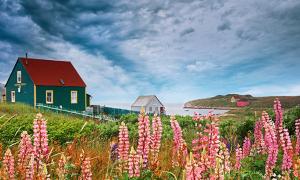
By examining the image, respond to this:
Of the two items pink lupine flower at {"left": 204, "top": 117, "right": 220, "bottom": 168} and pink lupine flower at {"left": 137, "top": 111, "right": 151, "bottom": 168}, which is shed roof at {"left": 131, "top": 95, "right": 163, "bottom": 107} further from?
pink lupine flower at {"left": 204, "top": 117, "right": 220, "bottom": 168}

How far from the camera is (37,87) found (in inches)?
1566

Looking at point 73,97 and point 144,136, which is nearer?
point 144,136

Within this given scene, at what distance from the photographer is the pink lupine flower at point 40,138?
14.8 ft

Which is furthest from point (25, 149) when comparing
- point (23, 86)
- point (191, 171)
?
point (23, 86)

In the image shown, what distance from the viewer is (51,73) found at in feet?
139

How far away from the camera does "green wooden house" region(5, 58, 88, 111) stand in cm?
4022

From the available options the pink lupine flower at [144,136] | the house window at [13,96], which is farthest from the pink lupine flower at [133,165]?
the house window at [13,96]

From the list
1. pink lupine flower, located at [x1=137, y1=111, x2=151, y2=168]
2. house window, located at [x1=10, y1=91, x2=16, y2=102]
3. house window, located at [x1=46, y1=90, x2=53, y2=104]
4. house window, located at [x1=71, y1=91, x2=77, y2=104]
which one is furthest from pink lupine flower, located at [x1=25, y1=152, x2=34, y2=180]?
house window, located at [x1=10, y1=91, x2=16, y2=102]

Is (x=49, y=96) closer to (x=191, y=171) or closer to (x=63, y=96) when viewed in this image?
(x=63, y=96)

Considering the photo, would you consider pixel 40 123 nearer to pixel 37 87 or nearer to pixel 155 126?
pixel 155 126

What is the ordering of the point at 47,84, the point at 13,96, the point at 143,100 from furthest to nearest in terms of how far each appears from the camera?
the point at 13,96
the point at 47,84
the point at 143,100

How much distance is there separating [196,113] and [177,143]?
0.56 m

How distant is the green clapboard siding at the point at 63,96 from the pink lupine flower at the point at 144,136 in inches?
1448

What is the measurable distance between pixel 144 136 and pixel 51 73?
39.3 metres
